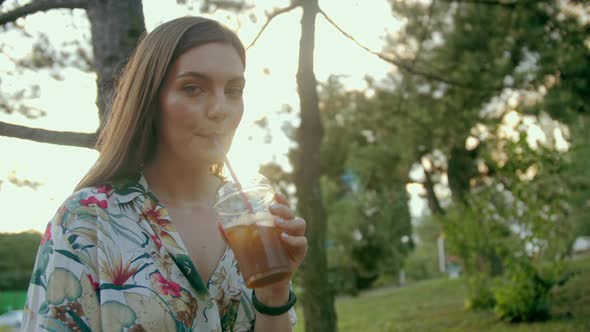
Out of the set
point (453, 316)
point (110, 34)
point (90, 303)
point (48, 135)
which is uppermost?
point (110, 34)

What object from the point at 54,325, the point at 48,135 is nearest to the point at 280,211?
the point at 54,325

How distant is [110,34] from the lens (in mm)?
3361

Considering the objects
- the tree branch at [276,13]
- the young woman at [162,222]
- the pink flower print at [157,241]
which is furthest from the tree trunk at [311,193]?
the pink flower print at [157,241]

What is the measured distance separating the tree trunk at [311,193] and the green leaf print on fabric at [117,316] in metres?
4.25

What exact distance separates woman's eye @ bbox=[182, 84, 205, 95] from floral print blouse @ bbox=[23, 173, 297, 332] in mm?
299

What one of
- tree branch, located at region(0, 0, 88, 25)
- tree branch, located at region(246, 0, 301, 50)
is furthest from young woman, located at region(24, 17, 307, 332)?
tree branch, located at region(246, 0, 301, 50)

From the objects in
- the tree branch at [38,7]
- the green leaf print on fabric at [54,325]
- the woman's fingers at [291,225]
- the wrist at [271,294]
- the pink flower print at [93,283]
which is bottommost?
the wrist at [271,294]

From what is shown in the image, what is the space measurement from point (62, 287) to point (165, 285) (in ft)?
0.85

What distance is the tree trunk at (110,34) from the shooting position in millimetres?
3332

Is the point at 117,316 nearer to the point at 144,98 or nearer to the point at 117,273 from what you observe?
the point at 117,273

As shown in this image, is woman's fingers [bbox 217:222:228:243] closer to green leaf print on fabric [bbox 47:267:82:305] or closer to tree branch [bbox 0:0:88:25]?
green leaf print on fabric [bbox 47:267:82:305]

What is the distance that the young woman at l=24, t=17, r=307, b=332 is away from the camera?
1606 mm

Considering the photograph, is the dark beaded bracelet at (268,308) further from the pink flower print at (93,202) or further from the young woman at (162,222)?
the pink flower print at (93,202)

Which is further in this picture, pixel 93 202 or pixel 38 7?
pixel 38 7
